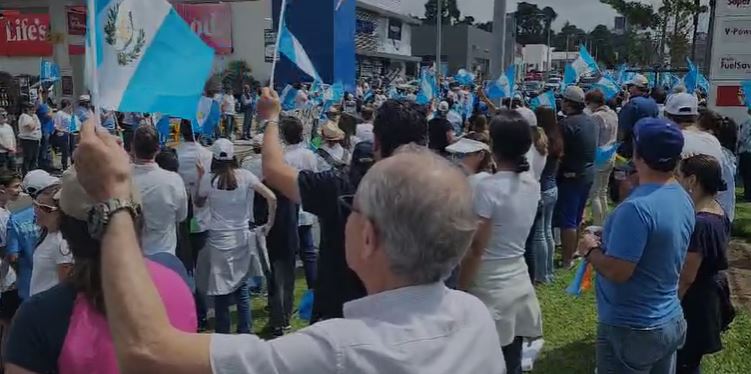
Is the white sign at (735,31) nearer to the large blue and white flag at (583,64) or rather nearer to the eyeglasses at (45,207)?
the large blue and white flag at (583,64)

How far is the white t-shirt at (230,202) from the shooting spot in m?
5.17

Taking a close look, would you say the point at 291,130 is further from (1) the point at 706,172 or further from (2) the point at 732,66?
(2) the point at 732,66

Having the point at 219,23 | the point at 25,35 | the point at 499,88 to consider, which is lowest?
the point at 499,88

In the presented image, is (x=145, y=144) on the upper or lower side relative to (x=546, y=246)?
upper

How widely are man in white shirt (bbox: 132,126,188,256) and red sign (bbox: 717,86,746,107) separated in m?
7.74

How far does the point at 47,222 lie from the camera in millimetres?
3697

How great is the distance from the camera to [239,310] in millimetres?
5375

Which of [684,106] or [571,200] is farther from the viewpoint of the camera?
[571,200]

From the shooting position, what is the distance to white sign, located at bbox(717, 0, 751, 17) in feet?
29.6

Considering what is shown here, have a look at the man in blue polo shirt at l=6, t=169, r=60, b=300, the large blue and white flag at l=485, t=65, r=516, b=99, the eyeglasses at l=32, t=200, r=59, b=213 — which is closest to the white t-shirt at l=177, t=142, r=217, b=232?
the man in blue polo shirt at l=6, t=169, r=60, b=300

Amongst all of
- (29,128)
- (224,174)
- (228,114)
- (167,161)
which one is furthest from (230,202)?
(228,114)

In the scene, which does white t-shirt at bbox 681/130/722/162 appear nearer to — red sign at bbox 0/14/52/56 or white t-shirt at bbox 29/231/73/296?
white t-shirt at bbox 29/231/73/296

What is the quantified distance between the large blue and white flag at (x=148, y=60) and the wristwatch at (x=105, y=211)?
1126mm

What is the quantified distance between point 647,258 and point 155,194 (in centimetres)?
282
